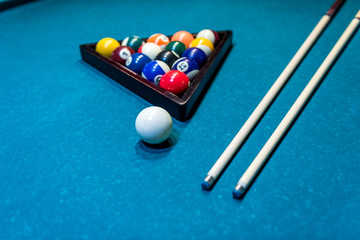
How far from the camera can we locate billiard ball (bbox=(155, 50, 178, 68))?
2.46m

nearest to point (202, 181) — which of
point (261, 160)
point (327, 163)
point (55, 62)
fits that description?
point (261, 160)

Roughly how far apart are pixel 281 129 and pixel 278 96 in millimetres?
493

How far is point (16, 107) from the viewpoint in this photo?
7.94 ft

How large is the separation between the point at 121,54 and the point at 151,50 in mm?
235

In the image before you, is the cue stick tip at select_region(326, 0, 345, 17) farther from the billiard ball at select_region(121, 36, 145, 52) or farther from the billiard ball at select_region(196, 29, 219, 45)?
the billiard ball at select_region(121, 36, 145, 52)

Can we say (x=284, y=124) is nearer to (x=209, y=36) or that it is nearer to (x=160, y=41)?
(x=209, y=36)

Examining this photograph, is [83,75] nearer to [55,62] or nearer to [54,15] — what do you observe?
[55,62]

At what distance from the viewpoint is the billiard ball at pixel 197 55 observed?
2.49 metres

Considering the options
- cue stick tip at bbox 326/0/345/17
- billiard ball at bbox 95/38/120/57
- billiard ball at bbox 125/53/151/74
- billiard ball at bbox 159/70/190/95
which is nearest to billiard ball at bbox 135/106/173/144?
billiard ball at bbox 159/70/190/95

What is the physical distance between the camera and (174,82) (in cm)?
221

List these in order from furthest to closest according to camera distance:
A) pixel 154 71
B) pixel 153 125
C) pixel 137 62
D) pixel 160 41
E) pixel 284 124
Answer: pixel 160 41
pixel 137 62
pixel 154 71
pixel 284 124
pixel 153 125

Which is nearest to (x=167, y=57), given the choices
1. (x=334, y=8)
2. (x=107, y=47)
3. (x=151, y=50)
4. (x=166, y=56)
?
(x=166, y=56)

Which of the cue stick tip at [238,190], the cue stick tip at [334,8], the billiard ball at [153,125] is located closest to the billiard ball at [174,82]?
the billiard ball at [153,125]

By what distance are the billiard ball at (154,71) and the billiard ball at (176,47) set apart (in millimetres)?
274
